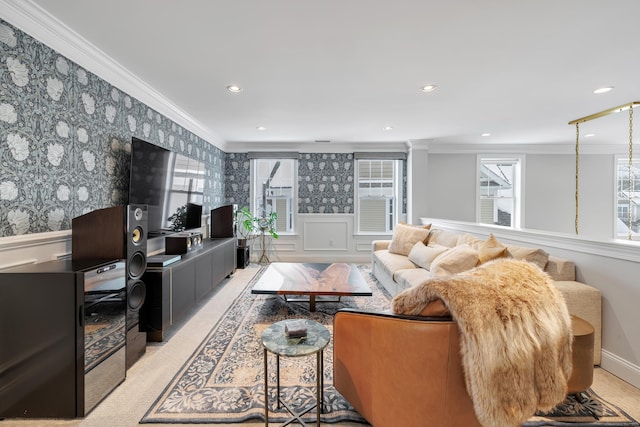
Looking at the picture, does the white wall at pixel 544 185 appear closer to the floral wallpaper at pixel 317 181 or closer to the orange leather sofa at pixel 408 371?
the floral wallpaper at pixel 317 181

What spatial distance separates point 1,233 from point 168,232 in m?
1.52

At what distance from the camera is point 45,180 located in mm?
1855

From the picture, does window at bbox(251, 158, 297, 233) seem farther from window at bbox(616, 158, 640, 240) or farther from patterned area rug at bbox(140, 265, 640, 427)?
window at bbox(616, 158, 640, 240)

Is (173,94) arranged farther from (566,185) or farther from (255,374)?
(566,185)

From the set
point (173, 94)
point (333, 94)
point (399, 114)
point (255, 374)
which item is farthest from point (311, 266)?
point (173, 94)

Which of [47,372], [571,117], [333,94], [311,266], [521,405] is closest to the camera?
[521,405]

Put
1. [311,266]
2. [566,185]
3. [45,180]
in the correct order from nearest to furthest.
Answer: [45,180]
[311,266]
[566,185]

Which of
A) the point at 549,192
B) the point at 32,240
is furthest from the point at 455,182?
the point at 32,240

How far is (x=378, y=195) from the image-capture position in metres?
5.87

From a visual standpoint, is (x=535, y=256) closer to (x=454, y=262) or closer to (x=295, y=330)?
(x=454, y=262)

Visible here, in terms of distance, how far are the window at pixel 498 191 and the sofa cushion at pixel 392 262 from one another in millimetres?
2936

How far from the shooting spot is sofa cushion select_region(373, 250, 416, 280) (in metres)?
3.41

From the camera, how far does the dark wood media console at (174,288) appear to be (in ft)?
7.76

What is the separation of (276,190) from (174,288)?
3555 millimetres
